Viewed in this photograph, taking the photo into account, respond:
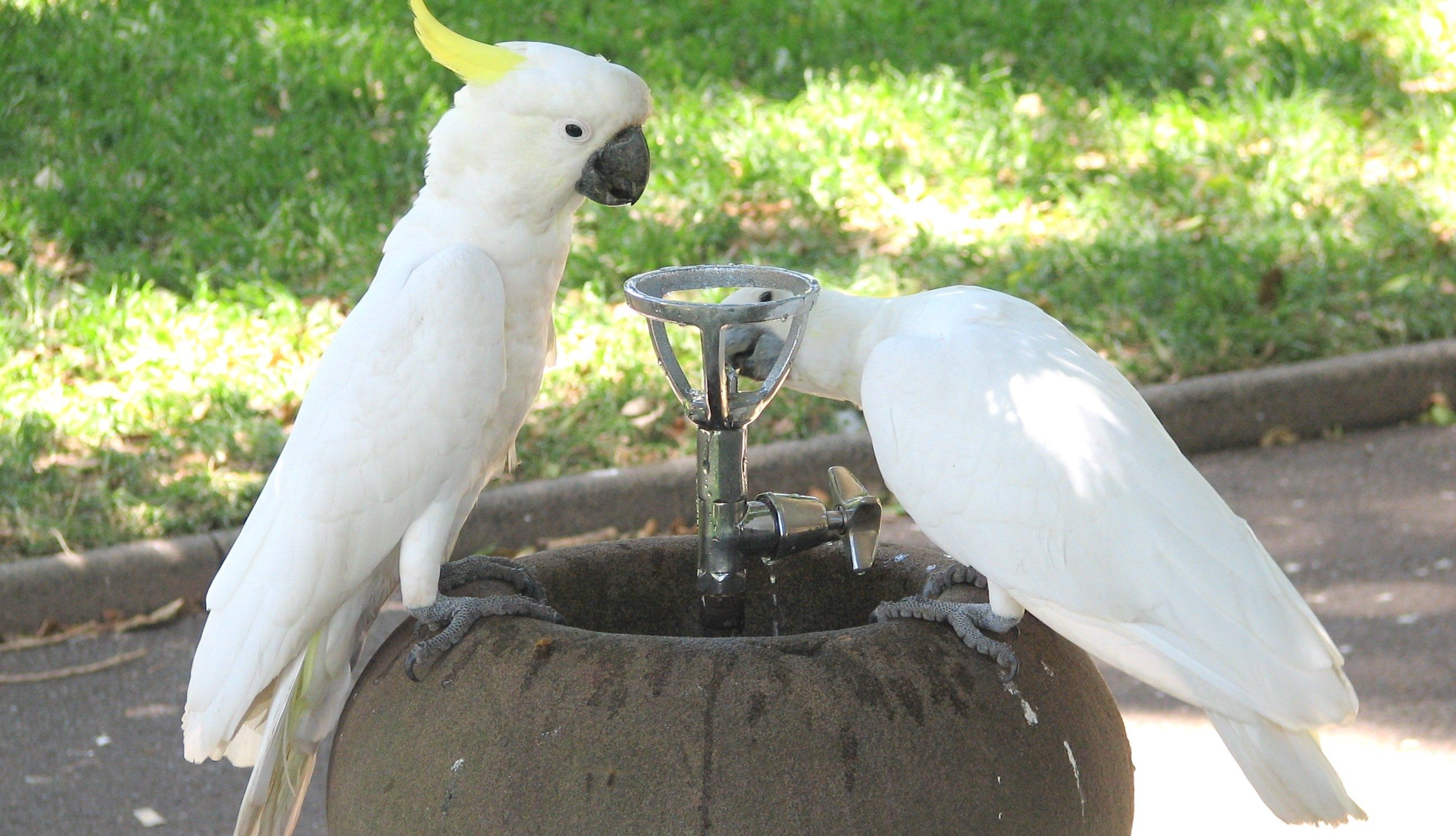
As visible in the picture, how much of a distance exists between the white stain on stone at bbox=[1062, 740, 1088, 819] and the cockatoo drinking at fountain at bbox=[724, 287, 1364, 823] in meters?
0.14

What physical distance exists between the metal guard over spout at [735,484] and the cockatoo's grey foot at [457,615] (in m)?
0.26

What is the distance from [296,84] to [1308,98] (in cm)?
428

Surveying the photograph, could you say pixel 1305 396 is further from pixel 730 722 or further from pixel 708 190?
pixel 730 722

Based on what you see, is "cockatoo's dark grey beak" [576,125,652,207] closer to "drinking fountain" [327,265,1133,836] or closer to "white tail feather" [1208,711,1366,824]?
"drinking fountain" [327,265,1133,836]

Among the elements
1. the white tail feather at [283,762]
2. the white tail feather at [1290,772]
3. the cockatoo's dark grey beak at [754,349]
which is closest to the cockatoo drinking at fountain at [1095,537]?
the white tail feather at [1290,772]

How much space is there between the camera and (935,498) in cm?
218

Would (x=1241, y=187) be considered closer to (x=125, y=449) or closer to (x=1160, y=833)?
(x=1160, y=833)

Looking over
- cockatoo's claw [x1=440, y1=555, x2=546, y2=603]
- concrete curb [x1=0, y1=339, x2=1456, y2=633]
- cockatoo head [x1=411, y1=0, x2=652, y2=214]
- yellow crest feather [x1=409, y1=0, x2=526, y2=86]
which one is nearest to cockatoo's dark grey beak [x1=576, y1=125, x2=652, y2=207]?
cockatoo head [x1=411, y1=0, x2=652, y2=214]

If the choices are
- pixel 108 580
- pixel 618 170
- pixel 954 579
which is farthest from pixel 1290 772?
pixel 108 580

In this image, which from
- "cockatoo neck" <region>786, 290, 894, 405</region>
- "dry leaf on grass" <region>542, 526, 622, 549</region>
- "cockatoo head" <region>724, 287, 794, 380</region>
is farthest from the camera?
"dry leaf on grass" <region>542, 526, 622, 549</region>

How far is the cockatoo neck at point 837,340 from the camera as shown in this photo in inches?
103

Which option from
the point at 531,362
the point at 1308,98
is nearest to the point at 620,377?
the point at 531,362

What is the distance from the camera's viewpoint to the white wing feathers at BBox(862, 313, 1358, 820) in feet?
6.36

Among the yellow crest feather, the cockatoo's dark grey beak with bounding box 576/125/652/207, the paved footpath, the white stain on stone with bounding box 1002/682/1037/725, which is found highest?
the yellow crest feather
